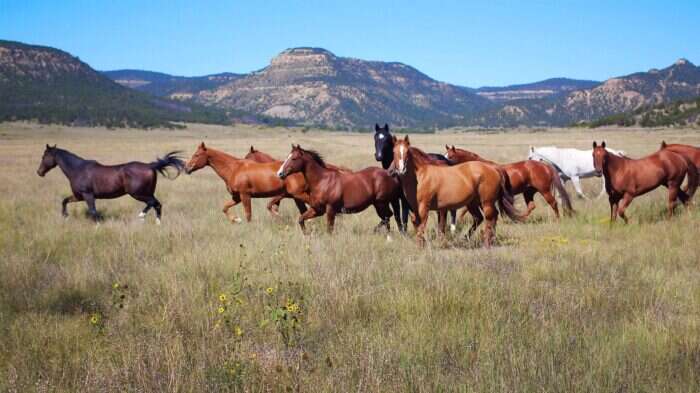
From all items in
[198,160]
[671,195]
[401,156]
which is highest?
[401,156]

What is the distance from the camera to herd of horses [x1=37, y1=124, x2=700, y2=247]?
9539mm

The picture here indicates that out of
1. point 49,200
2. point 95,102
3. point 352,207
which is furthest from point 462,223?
point 95,102

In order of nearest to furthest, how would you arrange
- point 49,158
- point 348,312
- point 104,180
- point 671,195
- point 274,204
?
point 348,312, point 671,195, point 104,180, point 49,158, point 274,204

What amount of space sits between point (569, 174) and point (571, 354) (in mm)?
13622

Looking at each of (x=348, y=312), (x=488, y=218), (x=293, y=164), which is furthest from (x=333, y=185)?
(x=348, y=312)

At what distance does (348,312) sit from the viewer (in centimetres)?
571

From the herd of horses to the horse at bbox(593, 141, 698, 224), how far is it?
0.06 feet

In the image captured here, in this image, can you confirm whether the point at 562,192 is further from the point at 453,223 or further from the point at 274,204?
the point at 274,204

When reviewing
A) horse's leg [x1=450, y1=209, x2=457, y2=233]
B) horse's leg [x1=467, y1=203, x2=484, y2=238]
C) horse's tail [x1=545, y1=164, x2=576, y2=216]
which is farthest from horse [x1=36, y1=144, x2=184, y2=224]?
horse's tail [x1=545, y1=164, x2=576, y2=216]

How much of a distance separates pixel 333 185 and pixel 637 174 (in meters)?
5.99

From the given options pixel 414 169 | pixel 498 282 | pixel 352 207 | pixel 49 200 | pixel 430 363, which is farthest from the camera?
pixel 49 200

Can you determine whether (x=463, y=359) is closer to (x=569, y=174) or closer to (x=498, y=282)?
(x=498, y=282)

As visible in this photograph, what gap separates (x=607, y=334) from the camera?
196 inches

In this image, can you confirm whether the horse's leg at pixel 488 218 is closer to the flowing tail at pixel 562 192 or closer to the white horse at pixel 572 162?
the flowing tail at pixel 562 192
